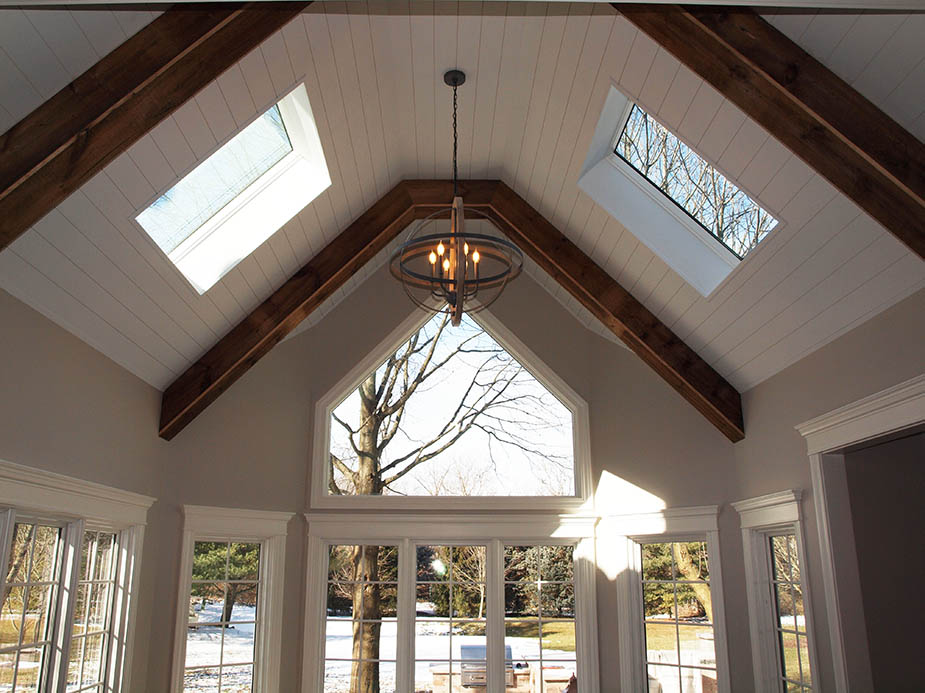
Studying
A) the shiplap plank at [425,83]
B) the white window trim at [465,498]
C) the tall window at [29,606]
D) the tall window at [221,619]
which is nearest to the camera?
the tall window at [29,606]

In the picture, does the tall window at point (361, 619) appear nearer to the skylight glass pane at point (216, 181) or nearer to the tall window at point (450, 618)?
the tall window at point (450, 618)

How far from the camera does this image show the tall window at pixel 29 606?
425 centimetres

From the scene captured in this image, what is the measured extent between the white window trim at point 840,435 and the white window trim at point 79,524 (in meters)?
4.42

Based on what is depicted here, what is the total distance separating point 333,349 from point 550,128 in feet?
9.86

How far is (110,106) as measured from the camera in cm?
344

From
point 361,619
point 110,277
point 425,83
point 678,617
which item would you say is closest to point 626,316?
point 425,83

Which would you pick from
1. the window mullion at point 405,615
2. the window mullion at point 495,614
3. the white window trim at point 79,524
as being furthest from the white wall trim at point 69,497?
the window mullion at point 495,614

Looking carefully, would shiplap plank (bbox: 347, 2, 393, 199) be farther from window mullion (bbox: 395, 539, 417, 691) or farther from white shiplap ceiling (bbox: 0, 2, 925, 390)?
window mullion (bbox: 395, 539, 417, 691)

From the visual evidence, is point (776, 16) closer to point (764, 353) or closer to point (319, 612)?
point (764, 353)

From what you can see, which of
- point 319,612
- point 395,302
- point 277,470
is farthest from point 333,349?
point 319,612

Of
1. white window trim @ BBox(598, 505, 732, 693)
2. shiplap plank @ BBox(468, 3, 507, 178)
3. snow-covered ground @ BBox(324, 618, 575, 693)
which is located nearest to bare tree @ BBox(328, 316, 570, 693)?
snow-covered ground @ BBox(324, 618, 575, 693)

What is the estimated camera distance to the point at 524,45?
15.3 feet

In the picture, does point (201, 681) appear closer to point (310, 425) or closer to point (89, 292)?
point (310, 425)

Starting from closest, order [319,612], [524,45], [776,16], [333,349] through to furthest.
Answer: [776,16] < [524,45] < [319,612] < [333,349]
